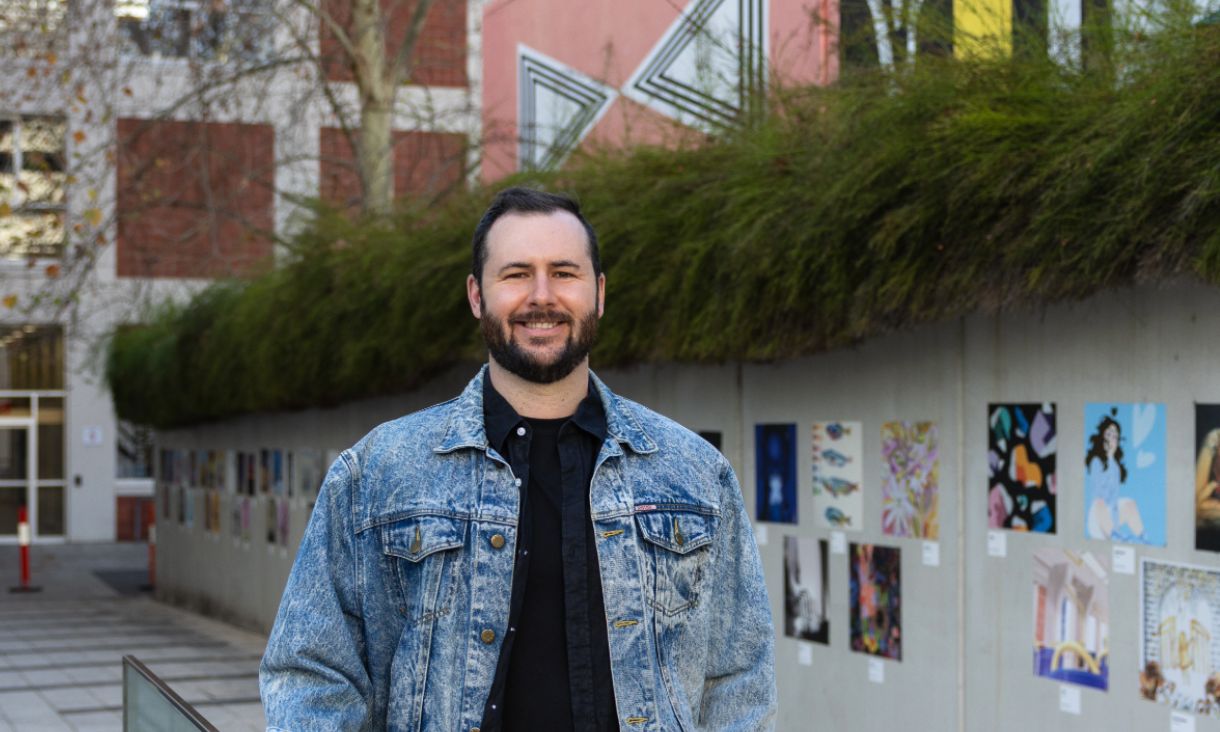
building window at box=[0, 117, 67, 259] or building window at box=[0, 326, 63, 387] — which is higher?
building window at box=[0, 117, 67, 259]

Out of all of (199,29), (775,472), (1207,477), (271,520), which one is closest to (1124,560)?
(1207,477)

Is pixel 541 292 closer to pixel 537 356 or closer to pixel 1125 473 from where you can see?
pixel 537 356

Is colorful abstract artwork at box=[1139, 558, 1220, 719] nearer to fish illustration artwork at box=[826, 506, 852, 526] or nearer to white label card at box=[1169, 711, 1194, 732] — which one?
white label card at box=[1169, 711, 1194, 732]

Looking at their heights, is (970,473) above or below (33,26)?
below

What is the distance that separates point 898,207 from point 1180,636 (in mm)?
1861

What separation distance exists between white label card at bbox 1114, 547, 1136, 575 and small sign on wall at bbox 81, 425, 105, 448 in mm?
28344

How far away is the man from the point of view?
8.25 ft

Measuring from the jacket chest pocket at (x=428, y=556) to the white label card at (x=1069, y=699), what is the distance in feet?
13.4

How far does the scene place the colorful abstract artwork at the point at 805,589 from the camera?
7629mm

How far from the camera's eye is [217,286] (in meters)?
16.2

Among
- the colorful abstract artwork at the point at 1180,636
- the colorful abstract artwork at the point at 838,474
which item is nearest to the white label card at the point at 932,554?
the colorful abstract artwork at the point at 838,474

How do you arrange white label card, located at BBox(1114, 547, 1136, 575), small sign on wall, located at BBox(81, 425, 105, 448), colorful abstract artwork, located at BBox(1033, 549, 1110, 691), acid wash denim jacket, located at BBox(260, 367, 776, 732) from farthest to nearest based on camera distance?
small sign on wall, located at BBox(81, 425, 105, 448), colorful abstract artwork, located at BBox(1033, 549, 1110, 691), white label card, located at BBox(1114, 547, 1136, 575), acid wash denim jacket, located at BBox(260, 367, 776, 732)

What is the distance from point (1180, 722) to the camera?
5.49m

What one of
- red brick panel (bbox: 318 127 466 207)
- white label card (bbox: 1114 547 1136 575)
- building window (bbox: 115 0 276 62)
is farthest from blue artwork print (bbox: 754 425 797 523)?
red brick panel (bbox: 318 127 466 207)
